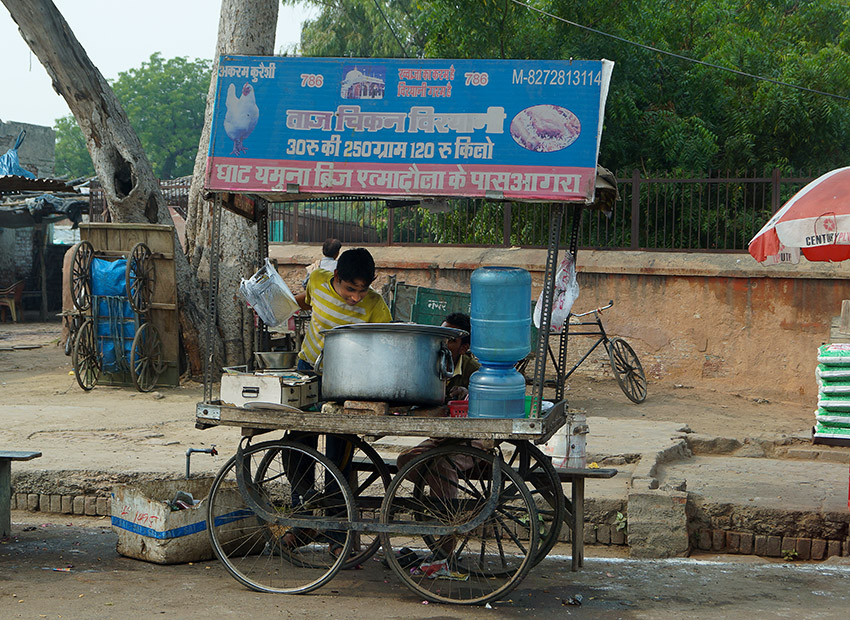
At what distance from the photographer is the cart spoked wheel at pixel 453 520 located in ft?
13.3

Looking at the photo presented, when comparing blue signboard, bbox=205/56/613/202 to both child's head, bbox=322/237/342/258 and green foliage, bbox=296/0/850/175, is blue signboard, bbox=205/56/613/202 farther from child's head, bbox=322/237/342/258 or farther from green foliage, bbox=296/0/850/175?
green foliage, bbox=296/0/850/175

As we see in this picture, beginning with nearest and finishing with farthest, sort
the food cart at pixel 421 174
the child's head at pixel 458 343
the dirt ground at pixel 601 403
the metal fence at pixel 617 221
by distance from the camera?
1. the food cart at pixel 421 174
2. the child's head at pixel 458 343
3. the dirt ground at pixel 601 403
4. the metal fence at pixel 617 221

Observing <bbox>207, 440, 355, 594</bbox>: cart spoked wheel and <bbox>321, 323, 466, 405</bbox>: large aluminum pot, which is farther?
<bbox>207, 440, 355, 594</bbox>: cart spoked wheel

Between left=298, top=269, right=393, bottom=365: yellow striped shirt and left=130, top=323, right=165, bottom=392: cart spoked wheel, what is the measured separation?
220 inches

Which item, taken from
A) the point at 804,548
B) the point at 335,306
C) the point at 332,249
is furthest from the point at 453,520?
the point at 332,249

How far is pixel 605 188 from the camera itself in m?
4.44

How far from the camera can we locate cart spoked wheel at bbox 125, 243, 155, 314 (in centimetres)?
980

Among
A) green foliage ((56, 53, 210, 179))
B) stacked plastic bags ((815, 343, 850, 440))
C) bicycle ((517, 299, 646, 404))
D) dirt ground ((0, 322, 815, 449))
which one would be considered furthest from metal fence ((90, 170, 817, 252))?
green foliage ((56, 53, 210, 179))

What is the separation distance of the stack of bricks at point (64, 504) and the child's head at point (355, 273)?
2.66m

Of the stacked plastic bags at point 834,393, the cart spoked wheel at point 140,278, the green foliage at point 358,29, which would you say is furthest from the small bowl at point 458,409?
the green foliage at point 358,29

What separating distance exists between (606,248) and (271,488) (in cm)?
708

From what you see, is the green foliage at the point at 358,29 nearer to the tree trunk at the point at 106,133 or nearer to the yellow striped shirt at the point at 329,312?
the tree trunk at the point at 106,133

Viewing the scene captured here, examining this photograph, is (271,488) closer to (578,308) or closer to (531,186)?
(531,186)

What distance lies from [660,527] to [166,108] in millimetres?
44920
